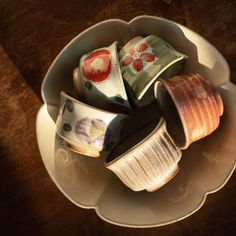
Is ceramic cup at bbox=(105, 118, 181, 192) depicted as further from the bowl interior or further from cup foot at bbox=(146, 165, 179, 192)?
the bowl interior

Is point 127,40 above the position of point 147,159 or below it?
above

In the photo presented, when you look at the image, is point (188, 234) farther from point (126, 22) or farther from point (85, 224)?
point (126, 22)

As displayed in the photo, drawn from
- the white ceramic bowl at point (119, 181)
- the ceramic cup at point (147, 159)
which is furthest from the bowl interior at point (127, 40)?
the ceramic cup at point (147, 159)

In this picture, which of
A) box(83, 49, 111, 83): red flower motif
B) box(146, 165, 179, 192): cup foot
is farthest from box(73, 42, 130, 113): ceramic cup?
box(146, 165, 179, 192): cup foot

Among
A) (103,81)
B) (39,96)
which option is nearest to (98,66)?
(103,81)

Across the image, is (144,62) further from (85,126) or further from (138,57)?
(85,126)
